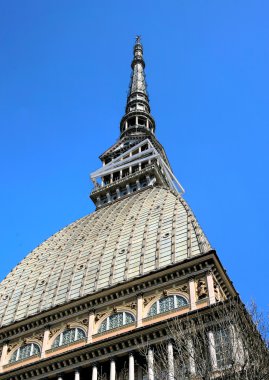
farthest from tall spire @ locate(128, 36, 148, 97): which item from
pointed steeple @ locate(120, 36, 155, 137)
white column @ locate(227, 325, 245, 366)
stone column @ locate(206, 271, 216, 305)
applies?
white column @ locate(227, 325, 245, 366)

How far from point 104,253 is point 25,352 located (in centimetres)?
1012

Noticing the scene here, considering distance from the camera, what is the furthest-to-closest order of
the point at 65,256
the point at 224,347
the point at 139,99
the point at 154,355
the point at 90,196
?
the point at 139,99 → the point at 90,196 → the point at 65,256 → the point at 154,355 → the point at 224,347

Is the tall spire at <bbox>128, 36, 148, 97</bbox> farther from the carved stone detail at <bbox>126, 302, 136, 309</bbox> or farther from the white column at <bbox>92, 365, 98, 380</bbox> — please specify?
the white column at <bbox>92, 365, 98, 380</bbox>

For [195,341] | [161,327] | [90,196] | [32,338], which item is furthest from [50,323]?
[90,196]

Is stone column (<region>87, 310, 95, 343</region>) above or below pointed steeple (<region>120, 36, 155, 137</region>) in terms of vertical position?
below

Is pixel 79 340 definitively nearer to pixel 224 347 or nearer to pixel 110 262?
pixel 110 262

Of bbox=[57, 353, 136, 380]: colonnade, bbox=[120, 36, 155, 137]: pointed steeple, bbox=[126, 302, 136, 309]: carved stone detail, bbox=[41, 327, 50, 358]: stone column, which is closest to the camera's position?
bbox=[57, 353, 136, 380]: colonnade

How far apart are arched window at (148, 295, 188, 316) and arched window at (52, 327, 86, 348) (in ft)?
14.7

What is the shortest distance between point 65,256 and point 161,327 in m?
18.8

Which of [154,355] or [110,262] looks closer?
[154,355]

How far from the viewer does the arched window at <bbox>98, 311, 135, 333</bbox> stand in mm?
39344

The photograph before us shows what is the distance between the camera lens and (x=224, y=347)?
80.0 feet

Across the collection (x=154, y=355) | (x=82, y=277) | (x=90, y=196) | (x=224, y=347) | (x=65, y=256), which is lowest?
(x=224, y=347)

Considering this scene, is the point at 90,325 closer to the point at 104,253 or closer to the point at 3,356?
the point at 3,356
